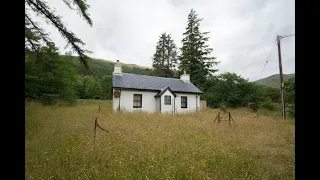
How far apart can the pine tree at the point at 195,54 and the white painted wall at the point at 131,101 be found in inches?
597

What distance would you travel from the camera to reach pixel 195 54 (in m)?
30.9

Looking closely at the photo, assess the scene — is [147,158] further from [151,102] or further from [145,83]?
[145,83]

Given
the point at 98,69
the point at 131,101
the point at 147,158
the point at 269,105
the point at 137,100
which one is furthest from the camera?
the point at 98,69

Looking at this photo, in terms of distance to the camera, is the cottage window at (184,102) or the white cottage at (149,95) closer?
the white cottage at (149,95)

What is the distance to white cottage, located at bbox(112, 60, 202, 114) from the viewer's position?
1415 centimetres

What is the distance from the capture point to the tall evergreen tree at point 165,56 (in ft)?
137

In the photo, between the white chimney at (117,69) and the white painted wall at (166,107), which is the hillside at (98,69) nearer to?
the white chimney at (117,69)

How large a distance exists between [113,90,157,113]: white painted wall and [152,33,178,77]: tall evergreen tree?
85.9ft

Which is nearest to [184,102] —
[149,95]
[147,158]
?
[149,95]

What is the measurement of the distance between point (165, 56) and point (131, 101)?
31.1m

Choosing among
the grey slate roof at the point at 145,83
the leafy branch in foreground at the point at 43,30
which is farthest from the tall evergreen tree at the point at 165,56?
the leafy branch in foreground at the point at 43,30

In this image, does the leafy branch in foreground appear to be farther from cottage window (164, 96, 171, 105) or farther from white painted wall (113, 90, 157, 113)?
cottage window (164, 96, 171, 105)
